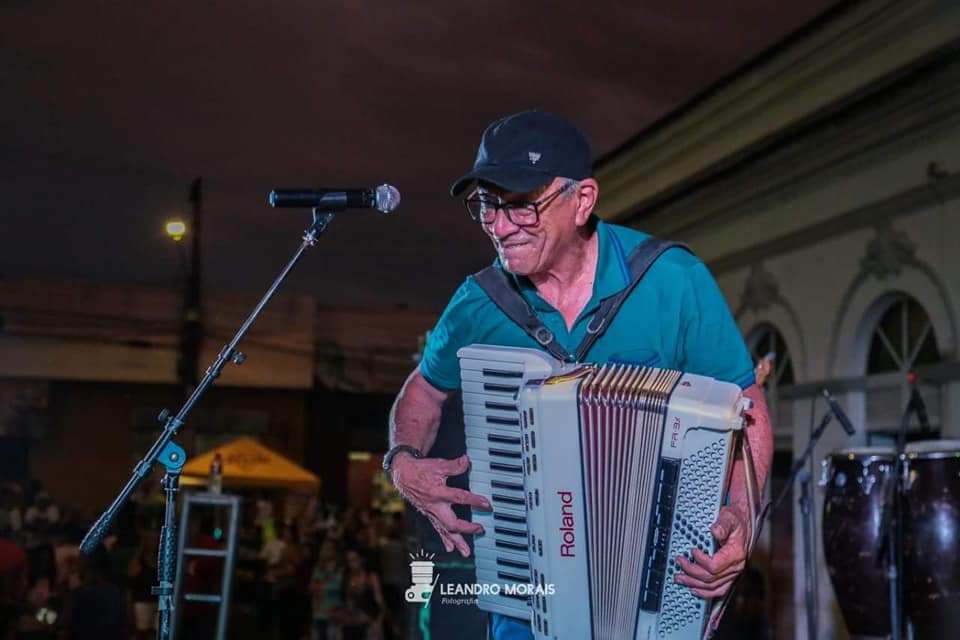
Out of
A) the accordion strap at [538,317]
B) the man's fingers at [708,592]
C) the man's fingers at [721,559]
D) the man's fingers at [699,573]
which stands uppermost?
the accordion strap at [538,317]

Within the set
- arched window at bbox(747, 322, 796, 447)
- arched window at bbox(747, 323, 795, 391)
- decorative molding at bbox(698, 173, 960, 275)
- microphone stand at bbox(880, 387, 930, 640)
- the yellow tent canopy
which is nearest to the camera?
microphone stand at bbox(880, 387, 930, 640)

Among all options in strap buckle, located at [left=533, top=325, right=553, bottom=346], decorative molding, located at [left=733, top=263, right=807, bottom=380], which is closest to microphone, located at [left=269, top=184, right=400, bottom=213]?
strap buckle, located at [left=533, top=325, right=553, bottom=346]

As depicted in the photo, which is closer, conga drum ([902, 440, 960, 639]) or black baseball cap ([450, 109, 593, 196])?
black baseball cap ([450, 109, 593, 196])

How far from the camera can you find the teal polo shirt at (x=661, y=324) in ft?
9.07

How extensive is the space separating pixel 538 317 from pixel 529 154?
0.39 m

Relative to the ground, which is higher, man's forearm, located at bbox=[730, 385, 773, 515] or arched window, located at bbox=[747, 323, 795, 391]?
arched window, located at bbox=[747, 323, 795, 391]

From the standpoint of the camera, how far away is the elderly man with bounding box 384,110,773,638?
9.00 feet

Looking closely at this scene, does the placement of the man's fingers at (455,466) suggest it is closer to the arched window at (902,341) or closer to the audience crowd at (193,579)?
Answer: the audience crowd at (193,579)

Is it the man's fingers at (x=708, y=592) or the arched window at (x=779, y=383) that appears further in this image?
the arched window at (x=779, y=383)

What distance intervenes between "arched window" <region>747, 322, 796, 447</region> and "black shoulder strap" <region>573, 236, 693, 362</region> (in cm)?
953

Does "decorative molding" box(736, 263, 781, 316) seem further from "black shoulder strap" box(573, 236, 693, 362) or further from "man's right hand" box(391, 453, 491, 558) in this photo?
"man's right hand" box(391, 453, 491, 558)

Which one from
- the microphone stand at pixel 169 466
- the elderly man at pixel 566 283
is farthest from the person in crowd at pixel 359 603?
the elderly man at pixel 566 283

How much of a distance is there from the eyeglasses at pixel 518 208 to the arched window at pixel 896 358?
768cm

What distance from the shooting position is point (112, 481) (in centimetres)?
1980
